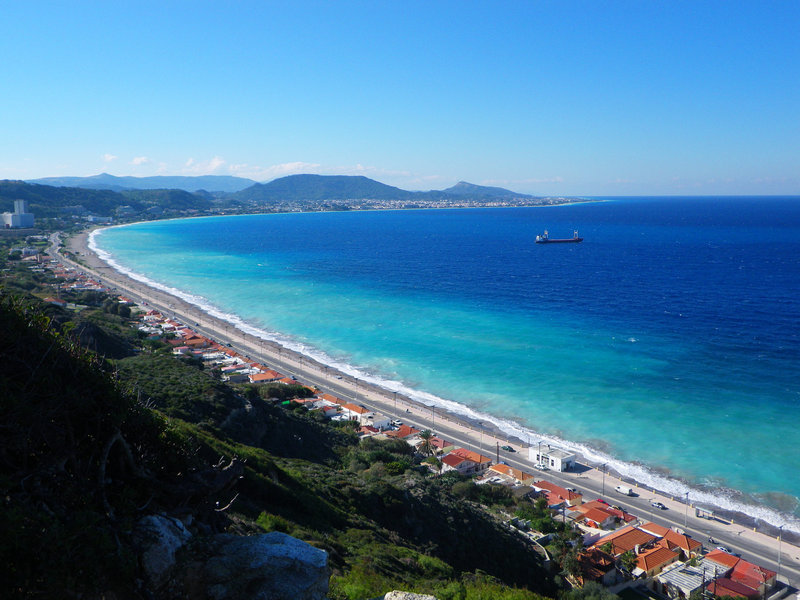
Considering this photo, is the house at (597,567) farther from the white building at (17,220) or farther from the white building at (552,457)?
the white building at (17,220)

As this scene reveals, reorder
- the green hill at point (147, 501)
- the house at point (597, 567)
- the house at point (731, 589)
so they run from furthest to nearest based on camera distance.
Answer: the house at point (731, 589) < the house at point (597, 567) < the green hill at point (147, 501)

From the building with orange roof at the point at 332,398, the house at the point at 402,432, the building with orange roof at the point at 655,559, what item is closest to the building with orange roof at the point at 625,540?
the building with orange roof at the point at 655,559

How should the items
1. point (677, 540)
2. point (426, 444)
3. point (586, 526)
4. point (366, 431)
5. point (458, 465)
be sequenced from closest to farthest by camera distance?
1. point (677, 540)
2. point (586, 526)
3. point (458, 465)
4. point (426, 444)
5. point (366, 431)

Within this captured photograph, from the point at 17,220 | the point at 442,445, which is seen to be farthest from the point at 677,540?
the point at 17,220

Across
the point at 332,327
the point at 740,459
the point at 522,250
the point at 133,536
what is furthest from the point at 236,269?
the point at 133,536

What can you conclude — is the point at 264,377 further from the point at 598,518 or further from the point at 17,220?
the point at 17,220

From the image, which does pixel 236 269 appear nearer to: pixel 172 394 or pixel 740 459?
pixel 172 394
